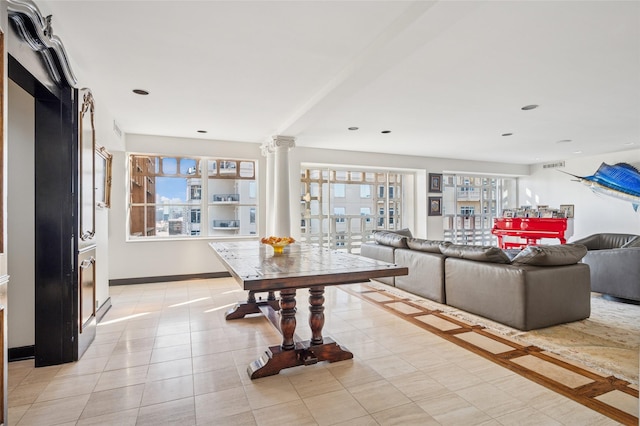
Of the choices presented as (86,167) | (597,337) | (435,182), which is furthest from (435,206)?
(86,167)

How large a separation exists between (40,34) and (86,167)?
127 centimetres

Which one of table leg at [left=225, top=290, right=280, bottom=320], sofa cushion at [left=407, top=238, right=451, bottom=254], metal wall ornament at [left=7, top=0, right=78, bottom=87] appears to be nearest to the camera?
metal wall ornament at [left=7, top=0, right=78, bottom=87]

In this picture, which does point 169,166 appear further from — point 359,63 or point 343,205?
point 359,63

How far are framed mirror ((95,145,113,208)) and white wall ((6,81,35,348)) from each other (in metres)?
1.07

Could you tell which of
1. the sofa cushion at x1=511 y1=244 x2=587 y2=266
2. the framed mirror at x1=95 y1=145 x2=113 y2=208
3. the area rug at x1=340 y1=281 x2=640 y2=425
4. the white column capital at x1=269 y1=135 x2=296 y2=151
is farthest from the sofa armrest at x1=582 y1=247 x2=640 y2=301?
the framed mirror at x1=95 y1=145 x2=113 y2=208

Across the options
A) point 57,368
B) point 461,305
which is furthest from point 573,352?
point 57,368

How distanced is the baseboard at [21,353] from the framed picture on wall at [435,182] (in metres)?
7.58

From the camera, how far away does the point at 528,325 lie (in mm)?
3117

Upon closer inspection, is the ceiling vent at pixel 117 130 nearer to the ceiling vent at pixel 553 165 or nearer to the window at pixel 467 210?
the window at pixel 467 210

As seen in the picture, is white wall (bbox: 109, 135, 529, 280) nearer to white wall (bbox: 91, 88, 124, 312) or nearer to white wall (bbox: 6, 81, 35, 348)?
white wall (bbox: 91, 88, 124, 312)

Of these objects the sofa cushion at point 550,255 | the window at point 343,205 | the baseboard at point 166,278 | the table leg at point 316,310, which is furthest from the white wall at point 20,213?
the window at point 343,205

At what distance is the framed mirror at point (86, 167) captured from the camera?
273 centimetres

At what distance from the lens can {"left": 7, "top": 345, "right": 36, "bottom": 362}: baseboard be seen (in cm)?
261

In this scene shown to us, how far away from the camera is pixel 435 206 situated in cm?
820
